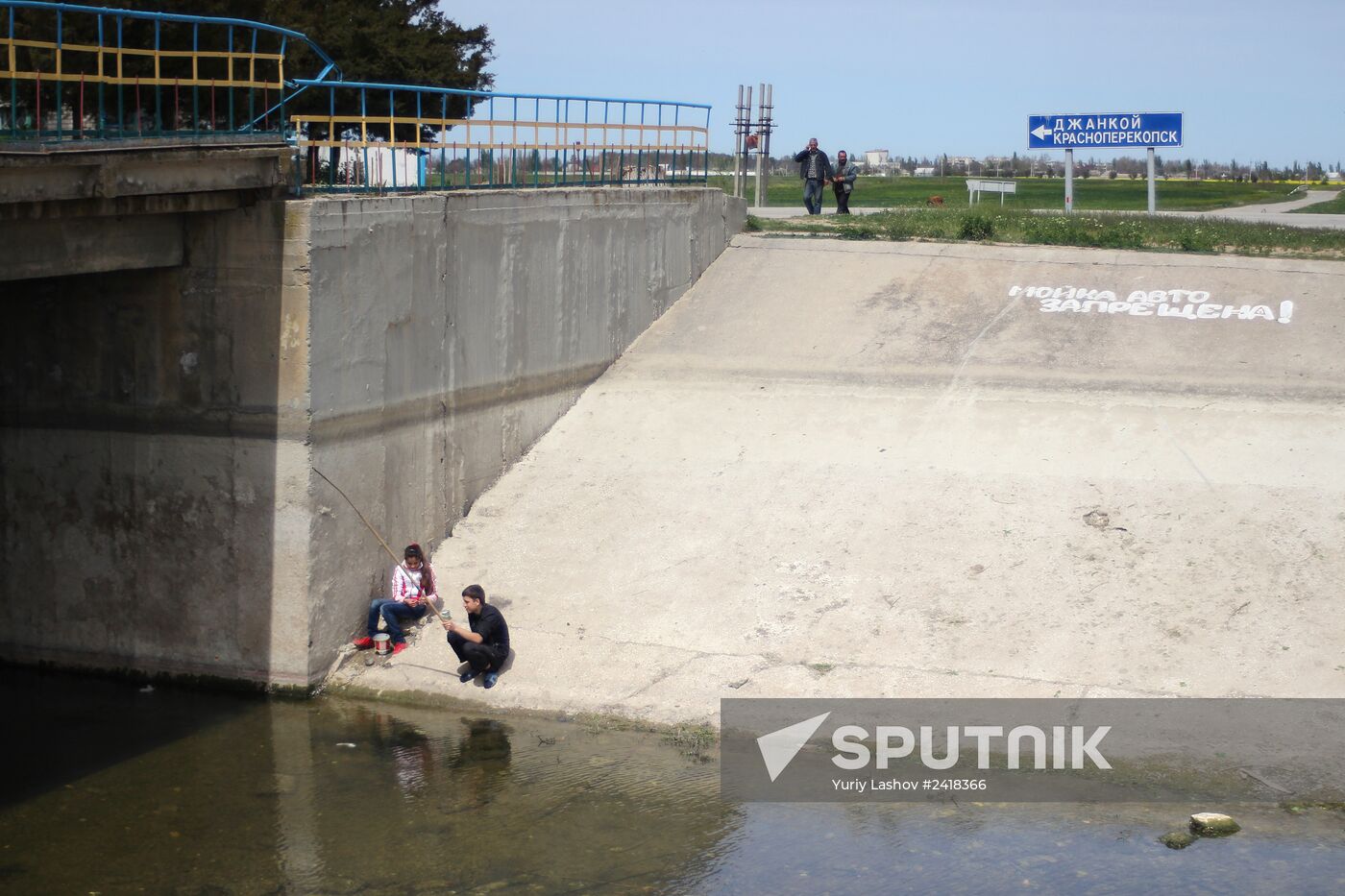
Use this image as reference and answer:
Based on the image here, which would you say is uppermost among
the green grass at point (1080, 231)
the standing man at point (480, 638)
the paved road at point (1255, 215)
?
the paved road at point (1255, 215)

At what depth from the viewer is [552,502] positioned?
16250mm

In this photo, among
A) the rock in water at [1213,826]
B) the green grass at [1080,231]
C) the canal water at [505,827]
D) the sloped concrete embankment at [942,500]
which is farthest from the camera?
the green grass at [1080,231]

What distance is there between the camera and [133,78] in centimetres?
1465

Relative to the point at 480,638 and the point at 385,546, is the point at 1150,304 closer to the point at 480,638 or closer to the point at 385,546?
the point at 480,638

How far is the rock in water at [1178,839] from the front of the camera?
9938 mm

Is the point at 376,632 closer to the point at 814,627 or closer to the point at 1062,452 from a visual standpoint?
the point at 814,627

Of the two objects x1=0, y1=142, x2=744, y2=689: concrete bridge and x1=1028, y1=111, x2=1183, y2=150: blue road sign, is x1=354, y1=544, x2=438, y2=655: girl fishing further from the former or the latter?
x1=1028, y1=111, x2=1183, y2=150: blue road sign

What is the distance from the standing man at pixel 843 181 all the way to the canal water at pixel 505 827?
17.4 m

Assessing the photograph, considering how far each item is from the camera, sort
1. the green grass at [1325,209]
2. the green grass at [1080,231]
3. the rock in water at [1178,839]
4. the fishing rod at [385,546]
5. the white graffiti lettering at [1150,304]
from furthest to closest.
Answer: the green grass at [1325,209] < the green grass at [1080,231] < the white graffiti lettering at [1150,304] < the fishing rod at [385,546] < the rock in water at [1178,839]

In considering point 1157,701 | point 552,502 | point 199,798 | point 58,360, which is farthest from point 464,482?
point 1157,701

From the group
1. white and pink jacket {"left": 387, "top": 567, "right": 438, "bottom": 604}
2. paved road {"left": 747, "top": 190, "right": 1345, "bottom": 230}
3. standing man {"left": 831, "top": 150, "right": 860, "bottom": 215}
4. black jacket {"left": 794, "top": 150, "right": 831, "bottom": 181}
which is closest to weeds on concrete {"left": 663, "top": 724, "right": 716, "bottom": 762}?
white and pink jacket {"left": 387, "top": 567, "right": 438, "bottom": 604}

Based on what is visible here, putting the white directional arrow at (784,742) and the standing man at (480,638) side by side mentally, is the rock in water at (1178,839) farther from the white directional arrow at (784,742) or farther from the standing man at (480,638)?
the standing man at (480,638)

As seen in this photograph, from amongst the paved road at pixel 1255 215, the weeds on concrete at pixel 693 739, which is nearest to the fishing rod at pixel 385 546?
the weeds on concrete at pixel 693 739

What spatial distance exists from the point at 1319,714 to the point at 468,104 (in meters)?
12.1
